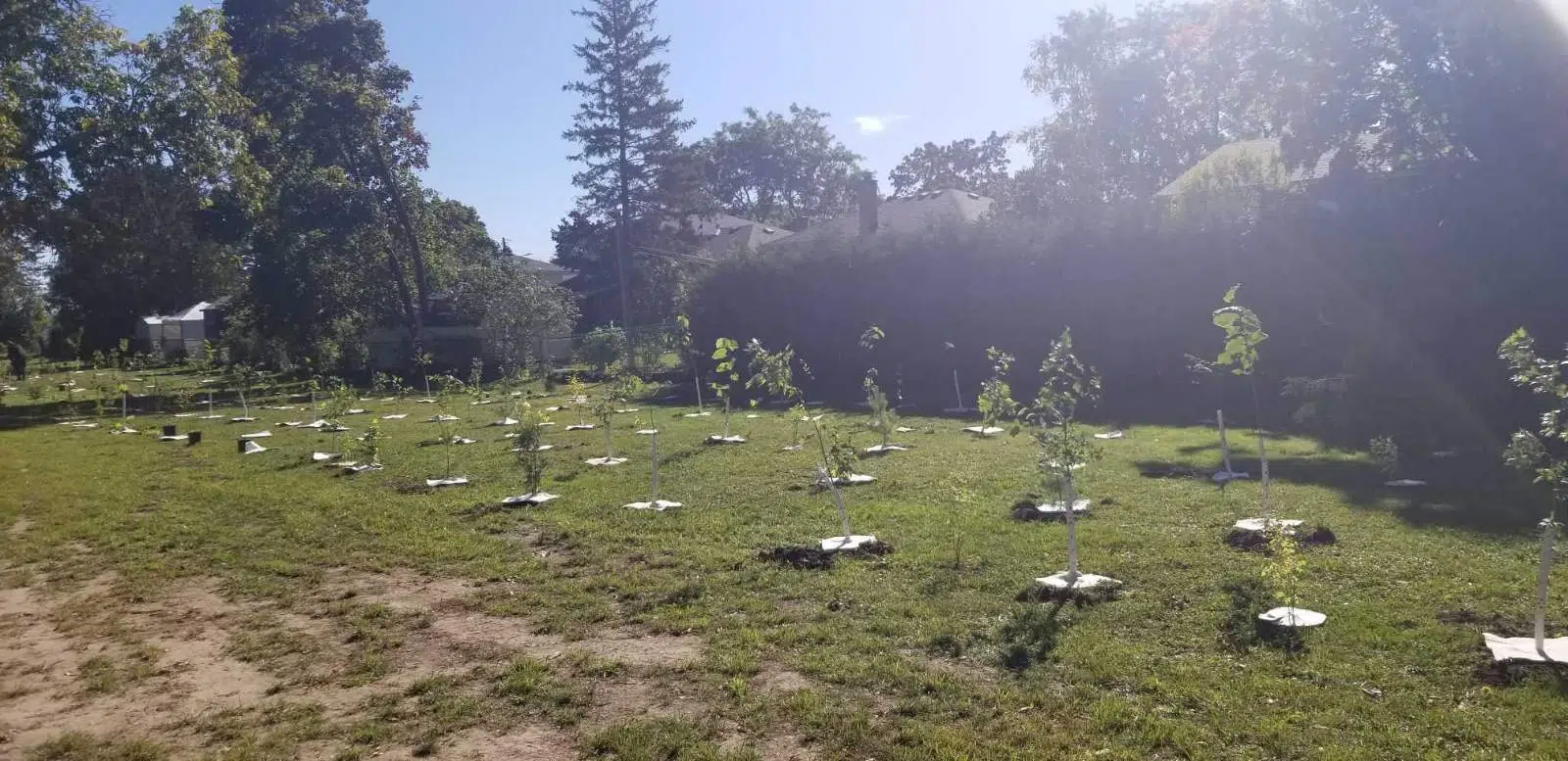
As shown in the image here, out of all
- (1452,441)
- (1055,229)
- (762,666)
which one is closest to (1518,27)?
(1452,441)

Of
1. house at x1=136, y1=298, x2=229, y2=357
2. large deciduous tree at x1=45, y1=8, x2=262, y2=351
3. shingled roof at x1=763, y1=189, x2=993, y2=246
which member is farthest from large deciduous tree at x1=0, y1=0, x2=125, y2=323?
house at x1=136, y1=298, x2=229, y2=357

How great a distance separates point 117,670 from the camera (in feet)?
16.5

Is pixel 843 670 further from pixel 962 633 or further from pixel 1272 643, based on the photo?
pixel 1272 643

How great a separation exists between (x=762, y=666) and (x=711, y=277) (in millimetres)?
21392

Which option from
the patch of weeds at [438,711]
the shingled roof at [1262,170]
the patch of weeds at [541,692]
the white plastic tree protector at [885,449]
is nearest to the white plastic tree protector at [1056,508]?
the white plastic tree protector at [885,449]

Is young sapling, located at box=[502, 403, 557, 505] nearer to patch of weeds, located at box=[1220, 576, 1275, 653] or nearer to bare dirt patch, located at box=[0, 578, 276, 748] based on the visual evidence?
bare dirt patch, located at box=[0, 578, 276, 748]

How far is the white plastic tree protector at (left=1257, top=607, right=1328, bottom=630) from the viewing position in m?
4.78

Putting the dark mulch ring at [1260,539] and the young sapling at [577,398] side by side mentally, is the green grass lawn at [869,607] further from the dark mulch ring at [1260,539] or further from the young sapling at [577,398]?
the young sapling at [577,398]

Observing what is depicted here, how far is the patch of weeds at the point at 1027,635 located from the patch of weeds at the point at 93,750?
3.47 metres

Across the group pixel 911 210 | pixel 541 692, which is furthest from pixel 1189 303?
pixel 541 692

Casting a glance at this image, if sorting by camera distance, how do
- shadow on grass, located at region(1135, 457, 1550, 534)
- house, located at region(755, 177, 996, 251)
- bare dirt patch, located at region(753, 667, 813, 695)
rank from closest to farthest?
bare dirt patch, located at region(753, 667, 813, 695), shadow on grass, located at region(1135, 457, 1550, 534), house, located at region(755, 177, 996, 251)

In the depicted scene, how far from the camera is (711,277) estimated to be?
25609 mm

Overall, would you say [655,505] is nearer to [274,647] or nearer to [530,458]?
[530,458]

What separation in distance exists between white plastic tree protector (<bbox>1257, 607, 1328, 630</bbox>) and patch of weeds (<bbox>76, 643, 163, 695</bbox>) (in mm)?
5351
